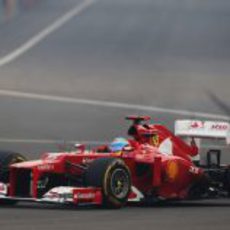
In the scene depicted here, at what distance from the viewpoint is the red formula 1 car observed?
13445 mm

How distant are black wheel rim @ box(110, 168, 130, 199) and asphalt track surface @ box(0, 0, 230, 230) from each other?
9.08m

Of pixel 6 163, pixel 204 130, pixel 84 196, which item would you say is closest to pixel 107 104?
pixel 204 130

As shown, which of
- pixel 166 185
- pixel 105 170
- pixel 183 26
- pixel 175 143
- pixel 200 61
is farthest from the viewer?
pixel 183 26

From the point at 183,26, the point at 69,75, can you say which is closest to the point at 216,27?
the point at 183,26

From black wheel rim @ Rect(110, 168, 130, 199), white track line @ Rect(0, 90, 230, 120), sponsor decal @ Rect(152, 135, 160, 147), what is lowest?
black wheel rim @ Rect(110, 168, 130, 199)

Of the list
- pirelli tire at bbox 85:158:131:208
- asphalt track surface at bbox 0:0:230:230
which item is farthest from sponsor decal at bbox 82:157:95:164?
asphalt track surface at bbox 0:0:230:230

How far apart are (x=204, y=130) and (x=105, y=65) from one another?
15012 mm

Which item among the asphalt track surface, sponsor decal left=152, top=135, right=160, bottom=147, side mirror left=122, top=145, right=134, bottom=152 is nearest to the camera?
side mirror left=122, top=145, right=134, bottom=152

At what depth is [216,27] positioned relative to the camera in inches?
1369

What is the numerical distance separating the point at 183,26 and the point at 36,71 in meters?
7.18

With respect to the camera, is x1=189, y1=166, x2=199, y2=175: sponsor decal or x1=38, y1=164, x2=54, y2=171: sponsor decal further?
x1=189, y1=166, x2=199, y2=175: sponsor decal

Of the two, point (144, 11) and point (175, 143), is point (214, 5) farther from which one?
point (175, 143)

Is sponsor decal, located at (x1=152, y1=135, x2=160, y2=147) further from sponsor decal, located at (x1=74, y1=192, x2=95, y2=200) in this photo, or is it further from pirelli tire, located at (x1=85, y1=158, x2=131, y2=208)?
sponsor decal, located at (x1=74, y1=192, x2=95, y2=200)

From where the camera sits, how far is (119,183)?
45.1 feet
